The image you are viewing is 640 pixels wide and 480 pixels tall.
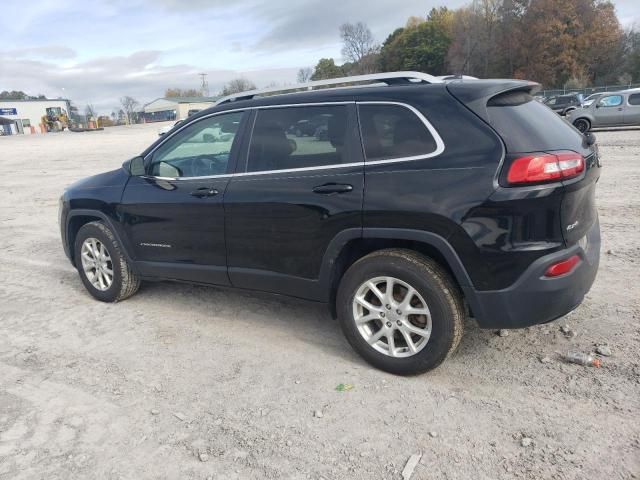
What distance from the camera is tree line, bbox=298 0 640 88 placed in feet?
179

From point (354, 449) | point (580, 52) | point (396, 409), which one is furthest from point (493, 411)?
point (580, 52)

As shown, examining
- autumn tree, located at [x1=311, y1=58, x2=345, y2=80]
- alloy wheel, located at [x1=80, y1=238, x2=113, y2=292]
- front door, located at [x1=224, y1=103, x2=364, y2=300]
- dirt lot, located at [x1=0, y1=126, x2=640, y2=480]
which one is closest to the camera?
dirt lot, located at [x1=0, y1=126, x2=640, y2=480]

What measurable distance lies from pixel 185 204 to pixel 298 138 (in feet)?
3.74

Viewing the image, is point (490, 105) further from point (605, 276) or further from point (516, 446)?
point (605, 276)

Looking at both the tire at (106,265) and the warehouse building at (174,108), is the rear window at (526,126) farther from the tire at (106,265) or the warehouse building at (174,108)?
the warehouse building at (174,108)

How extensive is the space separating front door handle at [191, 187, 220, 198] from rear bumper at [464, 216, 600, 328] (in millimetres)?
2054

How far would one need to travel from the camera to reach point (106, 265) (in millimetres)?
4840

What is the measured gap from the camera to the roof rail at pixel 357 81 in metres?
3.36

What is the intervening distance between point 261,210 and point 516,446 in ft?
7.24

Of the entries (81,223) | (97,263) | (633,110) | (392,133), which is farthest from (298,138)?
(633,110)

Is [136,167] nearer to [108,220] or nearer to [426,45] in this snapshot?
[108,220]

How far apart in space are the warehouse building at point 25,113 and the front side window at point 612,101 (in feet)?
260

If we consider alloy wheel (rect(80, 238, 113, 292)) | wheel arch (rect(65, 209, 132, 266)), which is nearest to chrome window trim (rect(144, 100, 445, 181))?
wheel arch (rect(65, 209, 132, 266))

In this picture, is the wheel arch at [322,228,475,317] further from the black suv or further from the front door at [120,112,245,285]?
the front door at [120,112,245,285]
